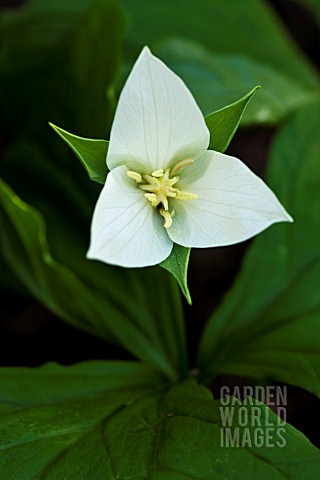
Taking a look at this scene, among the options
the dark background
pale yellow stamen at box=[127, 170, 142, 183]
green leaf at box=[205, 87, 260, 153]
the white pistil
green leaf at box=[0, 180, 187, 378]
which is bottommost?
the dark background

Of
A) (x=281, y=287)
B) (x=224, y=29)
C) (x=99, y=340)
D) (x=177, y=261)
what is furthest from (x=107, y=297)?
(x=224, y=29)

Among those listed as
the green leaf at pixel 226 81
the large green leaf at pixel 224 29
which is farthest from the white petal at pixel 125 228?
the large green leaf at pixel 224 29

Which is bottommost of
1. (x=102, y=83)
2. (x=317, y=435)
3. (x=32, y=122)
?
(x=317, y=435)

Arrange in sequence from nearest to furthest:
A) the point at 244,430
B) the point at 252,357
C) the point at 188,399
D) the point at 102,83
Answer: the point at 244,430 < the point at 188,399 < the point at 252,357 < the point at 102,83

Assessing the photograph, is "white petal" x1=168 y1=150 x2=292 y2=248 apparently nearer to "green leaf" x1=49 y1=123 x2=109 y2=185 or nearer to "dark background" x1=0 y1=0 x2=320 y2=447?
"green leaf" x1=49 y1=123 x2=109 y2=185

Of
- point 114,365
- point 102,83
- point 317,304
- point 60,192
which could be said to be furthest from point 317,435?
point 102,83

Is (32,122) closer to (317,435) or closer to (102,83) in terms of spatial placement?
(102,83)

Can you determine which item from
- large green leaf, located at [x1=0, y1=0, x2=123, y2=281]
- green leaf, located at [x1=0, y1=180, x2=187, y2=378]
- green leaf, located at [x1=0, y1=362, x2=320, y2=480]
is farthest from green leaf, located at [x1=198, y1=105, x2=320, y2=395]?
large green leaf, located at [x1=0, y1=0, x2=123, y2=281]
